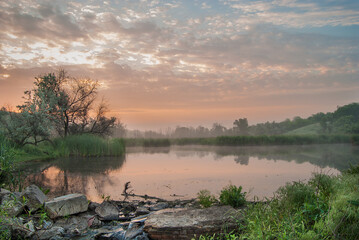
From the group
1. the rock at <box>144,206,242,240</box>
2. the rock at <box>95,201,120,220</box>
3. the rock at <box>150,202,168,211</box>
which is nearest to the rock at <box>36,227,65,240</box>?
the rock at <box>95,201,120,220</box>

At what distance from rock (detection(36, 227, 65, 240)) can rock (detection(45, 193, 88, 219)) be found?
637mm

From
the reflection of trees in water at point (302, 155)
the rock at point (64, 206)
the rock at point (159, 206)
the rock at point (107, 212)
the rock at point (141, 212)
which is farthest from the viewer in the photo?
the reflection of trees in water at point (302, 155)

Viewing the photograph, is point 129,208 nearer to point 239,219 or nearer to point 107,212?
point 107,212

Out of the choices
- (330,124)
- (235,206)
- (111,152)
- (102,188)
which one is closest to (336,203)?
(235,206)

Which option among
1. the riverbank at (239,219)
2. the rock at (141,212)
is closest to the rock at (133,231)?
the riverbank at (239,219)

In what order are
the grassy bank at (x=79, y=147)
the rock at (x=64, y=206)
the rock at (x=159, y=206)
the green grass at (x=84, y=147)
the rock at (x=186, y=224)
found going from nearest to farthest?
the rock at (x=186, y=224) < the rock at (x=64, y=206) < the rock at (x=159, y=206) < the grassy bank at (x=79, y=147) < the green grass at (x=84, y=147)

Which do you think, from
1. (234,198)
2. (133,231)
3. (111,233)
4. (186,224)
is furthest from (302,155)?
(111,233)

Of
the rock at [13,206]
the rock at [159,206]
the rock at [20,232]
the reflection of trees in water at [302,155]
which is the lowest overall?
the reflection of trees in water at [302,155]

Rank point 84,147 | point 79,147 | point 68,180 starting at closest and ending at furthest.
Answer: point 68,180 → point 84,147 → point 79,147

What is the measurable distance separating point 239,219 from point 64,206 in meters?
3.31

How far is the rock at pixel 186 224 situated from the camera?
3.84 meters

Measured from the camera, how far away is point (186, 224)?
3902 millimetres

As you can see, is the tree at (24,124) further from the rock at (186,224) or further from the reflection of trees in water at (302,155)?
the rock at (186,224)

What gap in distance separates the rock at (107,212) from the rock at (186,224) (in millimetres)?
1066
